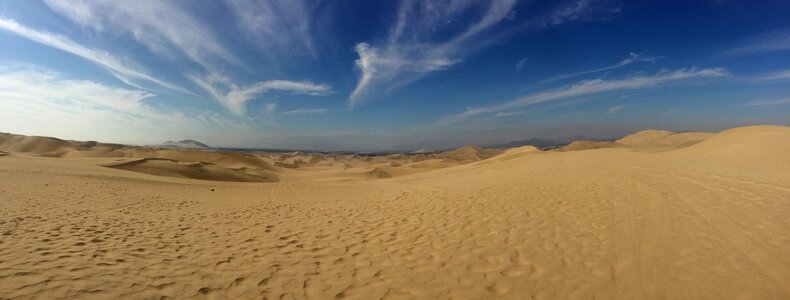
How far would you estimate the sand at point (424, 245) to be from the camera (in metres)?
5.07

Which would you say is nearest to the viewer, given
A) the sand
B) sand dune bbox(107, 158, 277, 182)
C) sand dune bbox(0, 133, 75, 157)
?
the sand

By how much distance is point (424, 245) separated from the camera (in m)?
7.48

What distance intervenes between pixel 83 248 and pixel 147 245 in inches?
39.9

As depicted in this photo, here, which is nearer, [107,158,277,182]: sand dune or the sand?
the sand

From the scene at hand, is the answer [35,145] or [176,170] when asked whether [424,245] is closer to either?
[176,170]

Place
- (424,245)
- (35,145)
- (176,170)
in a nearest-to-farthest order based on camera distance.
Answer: (424,245) → (176,170) → (35,145)

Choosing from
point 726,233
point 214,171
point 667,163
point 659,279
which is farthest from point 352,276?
point 214,171

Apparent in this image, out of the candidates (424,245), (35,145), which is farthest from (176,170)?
(35,145)

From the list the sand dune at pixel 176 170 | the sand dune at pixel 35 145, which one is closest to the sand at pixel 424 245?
the sand dune at pixel 176 170

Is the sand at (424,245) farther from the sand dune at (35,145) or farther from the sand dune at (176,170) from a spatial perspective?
the sand dune at (35,145)

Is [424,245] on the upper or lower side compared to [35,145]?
lower

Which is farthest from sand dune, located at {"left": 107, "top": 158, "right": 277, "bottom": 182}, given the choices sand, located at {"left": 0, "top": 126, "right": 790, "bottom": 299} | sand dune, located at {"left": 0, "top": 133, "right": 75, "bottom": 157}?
sand dune, located at {"left": 0, "top": 133, "right": 75, "bottom": 157}

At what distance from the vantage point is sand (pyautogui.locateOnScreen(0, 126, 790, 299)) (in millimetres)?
5066

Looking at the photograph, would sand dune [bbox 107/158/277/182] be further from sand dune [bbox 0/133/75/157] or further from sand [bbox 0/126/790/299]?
sand dune [bbox 0/133/75/157]
